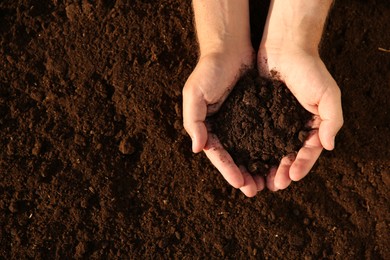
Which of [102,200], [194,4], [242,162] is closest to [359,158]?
[242,162]

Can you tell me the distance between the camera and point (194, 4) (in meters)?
2.26

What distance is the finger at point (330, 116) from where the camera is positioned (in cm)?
185

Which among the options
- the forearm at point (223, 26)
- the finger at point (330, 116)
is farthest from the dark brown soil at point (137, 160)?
the finger at point (330, 116)

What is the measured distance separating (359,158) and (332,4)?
0.86m

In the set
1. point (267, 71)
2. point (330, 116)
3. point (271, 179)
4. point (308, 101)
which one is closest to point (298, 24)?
point (267, 71)

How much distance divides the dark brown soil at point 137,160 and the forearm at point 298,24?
0.27 meters

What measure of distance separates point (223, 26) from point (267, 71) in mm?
315

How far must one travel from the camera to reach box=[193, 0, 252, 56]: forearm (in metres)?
2.11

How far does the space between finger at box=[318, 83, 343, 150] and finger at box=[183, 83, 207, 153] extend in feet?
1.68

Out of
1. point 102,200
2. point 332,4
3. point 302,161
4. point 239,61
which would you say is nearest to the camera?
point 302,161

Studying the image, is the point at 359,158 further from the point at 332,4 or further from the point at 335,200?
the point at 332,4

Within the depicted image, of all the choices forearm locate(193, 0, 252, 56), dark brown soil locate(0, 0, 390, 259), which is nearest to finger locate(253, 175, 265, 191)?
dark brown soil locate(0, 0, 390, 259)

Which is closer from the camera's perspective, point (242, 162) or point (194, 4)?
point (242, 162)

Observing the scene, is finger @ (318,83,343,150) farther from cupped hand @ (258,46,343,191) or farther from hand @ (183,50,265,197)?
hand @ (183,50,265,197)
